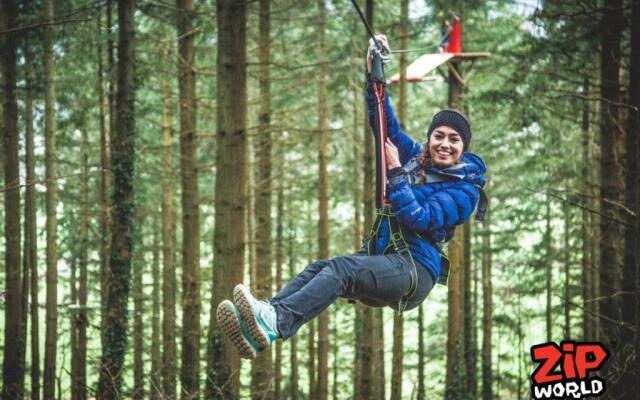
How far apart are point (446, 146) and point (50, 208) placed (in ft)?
30.7

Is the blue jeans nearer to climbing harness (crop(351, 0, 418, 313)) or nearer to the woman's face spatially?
climbing harness (crop(351, 0, 418, 313))

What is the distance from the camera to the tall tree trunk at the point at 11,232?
11742 mm

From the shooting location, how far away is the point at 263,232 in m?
11.7

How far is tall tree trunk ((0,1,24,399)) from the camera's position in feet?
38.5

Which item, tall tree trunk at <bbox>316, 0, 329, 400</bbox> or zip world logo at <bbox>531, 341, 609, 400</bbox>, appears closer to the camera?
zip world logo at <bbox>531, 341, 609, 400</bbox>

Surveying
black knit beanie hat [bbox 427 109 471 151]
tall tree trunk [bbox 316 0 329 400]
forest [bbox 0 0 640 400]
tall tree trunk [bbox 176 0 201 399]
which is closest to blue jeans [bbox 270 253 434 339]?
black knit beanie hat [bbox 427 109 471 151]

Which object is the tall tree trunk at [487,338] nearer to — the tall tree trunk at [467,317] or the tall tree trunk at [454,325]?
the tall tree trunk at [467,317]

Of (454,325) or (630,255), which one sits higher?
(630,255)

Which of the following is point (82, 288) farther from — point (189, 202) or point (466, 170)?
point (466, 170)

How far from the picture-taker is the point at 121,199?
10000 mm

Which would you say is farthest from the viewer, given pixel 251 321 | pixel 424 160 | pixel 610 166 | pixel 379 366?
pixel 379 366

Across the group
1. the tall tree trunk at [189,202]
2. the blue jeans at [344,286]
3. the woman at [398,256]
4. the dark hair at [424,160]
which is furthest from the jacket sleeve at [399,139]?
the tall tree trunk at [189,202]

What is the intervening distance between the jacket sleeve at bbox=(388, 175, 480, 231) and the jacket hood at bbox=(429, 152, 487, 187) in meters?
0.05

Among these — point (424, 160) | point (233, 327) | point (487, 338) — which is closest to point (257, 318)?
point (233, 327)
